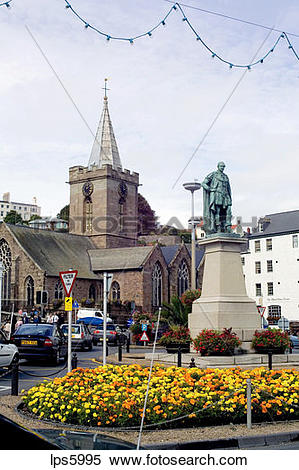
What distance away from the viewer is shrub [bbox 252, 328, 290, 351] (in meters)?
17.9

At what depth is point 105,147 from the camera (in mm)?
76812

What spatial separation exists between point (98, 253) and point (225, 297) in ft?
168

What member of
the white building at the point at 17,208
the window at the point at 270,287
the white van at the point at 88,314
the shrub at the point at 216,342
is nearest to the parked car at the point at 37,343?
the shrub at the point at 216,342

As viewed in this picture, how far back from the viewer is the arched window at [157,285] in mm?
63844

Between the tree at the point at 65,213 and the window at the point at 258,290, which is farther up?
the tree at the point at 65,213

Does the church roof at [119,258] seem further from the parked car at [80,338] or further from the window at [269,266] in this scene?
the parked car at [80,338]

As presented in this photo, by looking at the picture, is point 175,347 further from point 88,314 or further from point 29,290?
point 29,290

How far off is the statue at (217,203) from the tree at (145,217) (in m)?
75.7

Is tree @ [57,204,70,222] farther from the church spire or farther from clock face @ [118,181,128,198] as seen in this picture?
clock face @ [118,181,128,198]

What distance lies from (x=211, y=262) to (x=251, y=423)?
33.7 ft

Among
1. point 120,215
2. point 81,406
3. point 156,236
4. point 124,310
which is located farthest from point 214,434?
point 156,236

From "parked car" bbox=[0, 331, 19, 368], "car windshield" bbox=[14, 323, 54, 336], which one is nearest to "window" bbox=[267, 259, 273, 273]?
"car windshield" bbox=[14, 323, 54, 336]

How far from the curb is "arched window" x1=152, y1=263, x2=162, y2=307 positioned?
55449mm

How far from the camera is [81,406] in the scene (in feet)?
28.2
